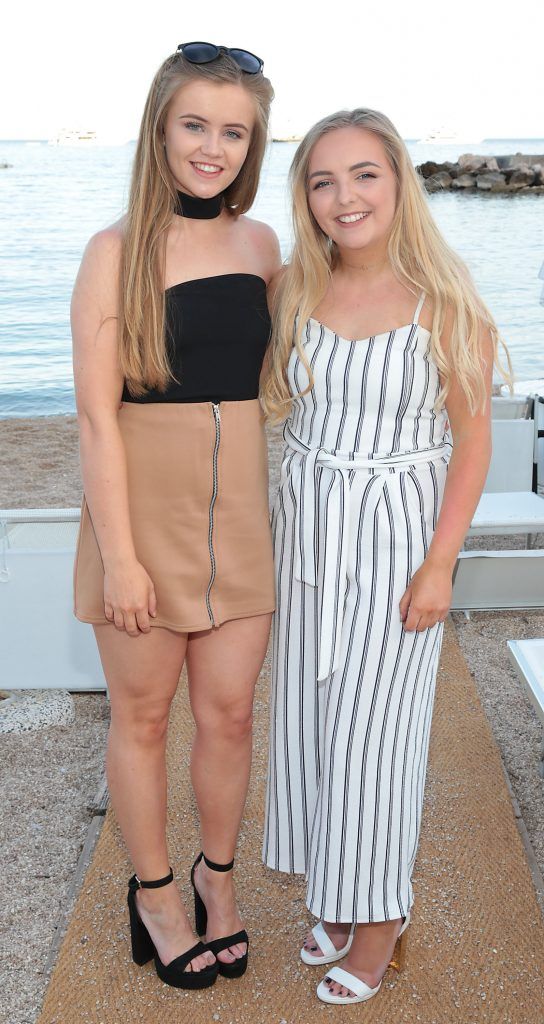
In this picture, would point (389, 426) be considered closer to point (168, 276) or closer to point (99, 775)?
point (168, 276)

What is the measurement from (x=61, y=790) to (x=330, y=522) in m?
1.67

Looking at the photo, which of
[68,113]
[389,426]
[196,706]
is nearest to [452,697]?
[196,706]

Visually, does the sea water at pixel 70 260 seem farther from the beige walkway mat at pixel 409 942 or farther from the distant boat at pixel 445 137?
the distant boat at pixel 445 137

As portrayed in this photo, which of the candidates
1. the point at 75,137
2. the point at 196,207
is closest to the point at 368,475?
the point at 196,207

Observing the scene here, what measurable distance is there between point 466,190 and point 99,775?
177 ft

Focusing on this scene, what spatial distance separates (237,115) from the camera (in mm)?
1811

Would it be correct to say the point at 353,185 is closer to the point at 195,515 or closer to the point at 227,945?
the point at 195,515

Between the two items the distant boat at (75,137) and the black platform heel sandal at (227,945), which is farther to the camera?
the distant boat at (75,137)

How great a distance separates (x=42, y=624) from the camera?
3.58m

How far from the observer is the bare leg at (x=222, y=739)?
2041mm

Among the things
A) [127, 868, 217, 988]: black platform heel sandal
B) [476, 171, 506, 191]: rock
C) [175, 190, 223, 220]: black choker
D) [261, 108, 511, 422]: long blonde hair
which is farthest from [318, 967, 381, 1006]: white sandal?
[476, 171, 506, 191]: rock

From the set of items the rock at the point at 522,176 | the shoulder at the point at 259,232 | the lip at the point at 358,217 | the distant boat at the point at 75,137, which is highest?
the lip at the point at 358,217

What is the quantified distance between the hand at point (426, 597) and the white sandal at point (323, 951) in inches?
33.3

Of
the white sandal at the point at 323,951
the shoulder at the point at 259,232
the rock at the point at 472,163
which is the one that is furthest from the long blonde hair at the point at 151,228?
the rock at the point at 472,163
